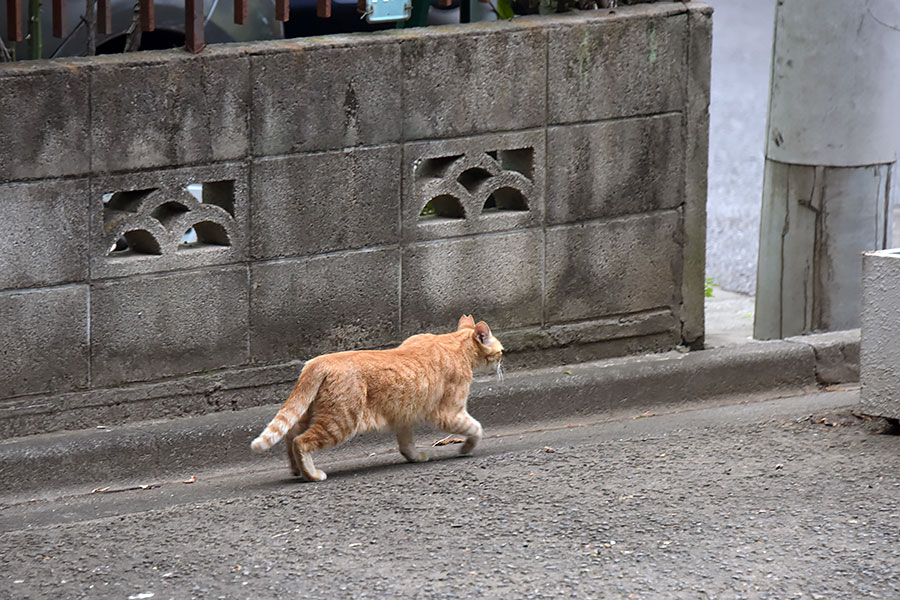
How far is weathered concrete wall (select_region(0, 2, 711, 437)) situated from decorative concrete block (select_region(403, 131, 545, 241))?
10 mm

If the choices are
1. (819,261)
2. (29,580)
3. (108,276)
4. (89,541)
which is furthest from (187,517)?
(819,261)

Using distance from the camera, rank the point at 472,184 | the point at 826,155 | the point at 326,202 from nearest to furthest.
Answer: the point at 326,202
the point at 472,184
the point at 826,155

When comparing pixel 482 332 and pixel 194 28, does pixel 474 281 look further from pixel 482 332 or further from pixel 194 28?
pixel 194 28

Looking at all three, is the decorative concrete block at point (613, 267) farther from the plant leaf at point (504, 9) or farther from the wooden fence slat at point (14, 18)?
the wooden fence slat at point (14, 18)

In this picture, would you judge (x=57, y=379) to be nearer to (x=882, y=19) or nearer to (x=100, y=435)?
(x=100, y=435)

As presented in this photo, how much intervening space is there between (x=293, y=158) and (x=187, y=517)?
61.5 inches

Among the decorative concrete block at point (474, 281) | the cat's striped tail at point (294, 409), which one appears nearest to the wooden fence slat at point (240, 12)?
the decorative concrete block at point (474, 281)

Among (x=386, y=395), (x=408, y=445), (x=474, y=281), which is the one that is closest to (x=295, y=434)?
(x=386, y=395)

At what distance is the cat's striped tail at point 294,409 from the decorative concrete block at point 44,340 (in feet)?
2.61

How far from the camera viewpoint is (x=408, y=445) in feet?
17.9

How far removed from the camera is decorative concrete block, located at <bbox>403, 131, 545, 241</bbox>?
19.0ft

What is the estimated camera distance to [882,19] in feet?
21.3

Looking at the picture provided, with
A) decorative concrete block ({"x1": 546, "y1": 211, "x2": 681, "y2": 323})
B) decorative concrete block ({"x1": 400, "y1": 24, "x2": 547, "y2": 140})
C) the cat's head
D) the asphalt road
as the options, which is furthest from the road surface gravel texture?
the asphalt road

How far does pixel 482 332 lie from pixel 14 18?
2.22m
